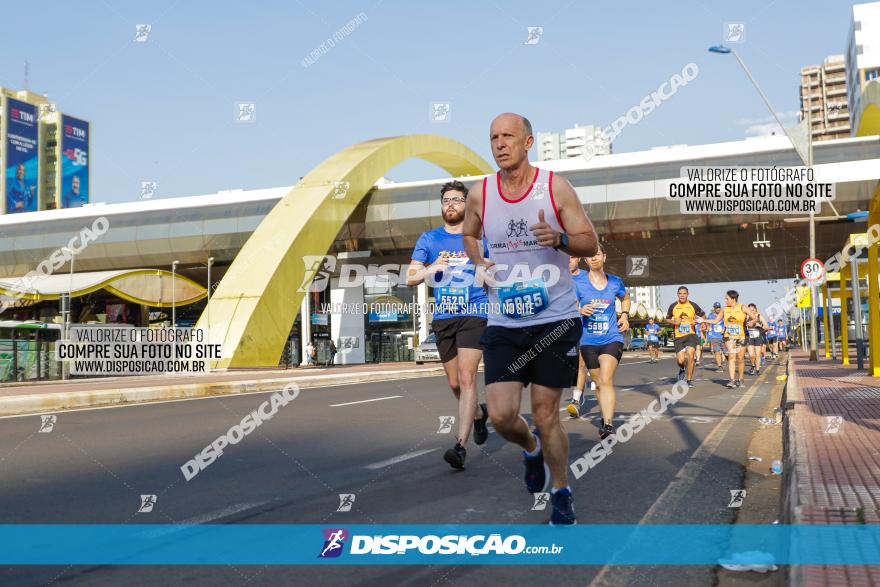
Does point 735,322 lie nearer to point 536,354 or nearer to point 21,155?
point 536,354

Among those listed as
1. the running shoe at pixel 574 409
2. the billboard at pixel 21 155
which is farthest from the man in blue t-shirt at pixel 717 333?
the billboard at pixel 21 155

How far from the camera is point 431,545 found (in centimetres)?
367

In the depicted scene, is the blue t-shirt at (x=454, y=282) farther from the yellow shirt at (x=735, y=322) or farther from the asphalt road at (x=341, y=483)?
the yellow shirt at (x=735, y=322)

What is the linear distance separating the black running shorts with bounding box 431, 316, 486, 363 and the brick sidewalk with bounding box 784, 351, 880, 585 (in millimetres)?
2302

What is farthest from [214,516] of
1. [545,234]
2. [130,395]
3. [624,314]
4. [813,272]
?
[813,272]

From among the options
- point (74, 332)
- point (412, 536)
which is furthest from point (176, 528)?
point (74, 332)

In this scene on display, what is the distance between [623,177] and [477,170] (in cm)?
1338

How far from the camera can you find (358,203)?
40406 millimetres

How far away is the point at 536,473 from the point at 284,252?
100.0ft

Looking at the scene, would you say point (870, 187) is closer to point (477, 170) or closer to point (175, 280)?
point (477, 170)

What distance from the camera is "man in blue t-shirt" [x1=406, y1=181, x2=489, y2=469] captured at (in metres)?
5.96

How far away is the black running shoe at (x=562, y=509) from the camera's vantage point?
13.1 ft

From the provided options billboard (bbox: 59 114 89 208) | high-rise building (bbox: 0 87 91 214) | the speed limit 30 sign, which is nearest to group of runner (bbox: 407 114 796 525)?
the speed limit 30 sign

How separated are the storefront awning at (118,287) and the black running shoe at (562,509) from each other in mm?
31165
